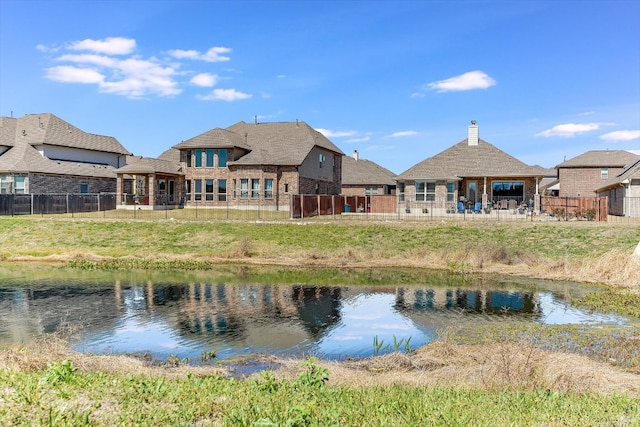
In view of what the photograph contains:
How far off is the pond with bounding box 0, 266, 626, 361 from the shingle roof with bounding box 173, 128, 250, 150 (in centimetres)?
2571

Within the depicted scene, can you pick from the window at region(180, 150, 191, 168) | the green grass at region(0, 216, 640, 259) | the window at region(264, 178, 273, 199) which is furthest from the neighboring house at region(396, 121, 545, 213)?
the window at region(180, 150, 191, 168)

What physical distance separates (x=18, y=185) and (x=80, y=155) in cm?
963

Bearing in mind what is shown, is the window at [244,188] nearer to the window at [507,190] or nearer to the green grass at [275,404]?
the window at [507,190]

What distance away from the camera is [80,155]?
2192 inches

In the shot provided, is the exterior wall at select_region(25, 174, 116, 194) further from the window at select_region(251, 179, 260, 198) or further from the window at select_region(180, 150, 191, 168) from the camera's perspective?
the window at select_region(251, 179, 260, 198)

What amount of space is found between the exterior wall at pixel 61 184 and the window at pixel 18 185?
0.49 m

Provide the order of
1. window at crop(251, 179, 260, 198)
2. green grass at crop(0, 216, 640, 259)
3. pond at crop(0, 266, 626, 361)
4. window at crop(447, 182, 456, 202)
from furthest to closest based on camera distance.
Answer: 1. window at crop(251, 179, 260, 198)
2. window at crop(447, 182, 456, 202)
3. green grass at crop(0, 216, 640, 259)
4. pond at crop(0, 266, 626, 361)

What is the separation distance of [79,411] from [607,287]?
1997cm

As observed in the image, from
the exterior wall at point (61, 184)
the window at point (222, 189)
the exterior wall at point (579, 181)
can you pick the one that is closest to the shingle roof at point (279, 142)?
the window at point (222, 189)

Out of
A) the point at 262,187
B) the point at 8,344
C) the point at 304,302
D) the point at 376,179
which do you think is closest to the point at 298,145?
the point at 262,187

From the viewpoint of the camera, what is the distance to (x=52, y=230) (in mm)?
35188

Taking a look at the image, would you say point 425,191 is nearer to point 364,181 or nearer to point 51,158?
point 364,181

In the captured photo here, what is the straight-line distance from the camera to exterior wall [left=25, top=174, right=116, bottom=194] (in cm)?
4674

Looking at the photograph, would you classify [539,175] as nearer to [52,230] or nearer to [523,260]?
[523,260]
